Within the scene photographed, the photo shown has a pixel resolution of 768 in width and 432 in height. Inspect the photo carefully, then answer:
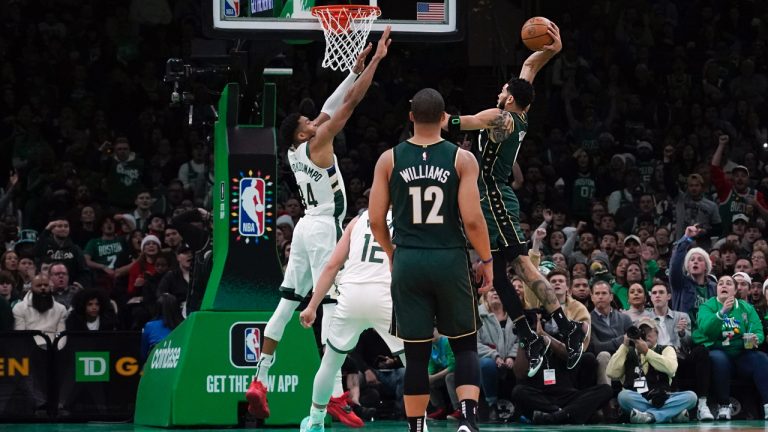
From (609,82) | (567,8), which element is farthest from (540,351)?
(567,8)

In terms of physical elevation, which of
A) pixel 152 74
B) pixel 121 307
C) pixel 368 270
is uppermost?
pixel 152 74

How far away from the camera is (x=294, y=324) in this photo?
1505cm

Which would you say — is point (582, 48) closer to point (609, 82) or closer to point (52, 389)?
point (609, 82)

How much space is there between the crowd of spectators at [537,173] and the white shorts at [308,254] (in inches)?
67.3

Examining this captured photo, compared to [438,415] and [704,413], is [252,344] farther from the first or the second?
[704,413]

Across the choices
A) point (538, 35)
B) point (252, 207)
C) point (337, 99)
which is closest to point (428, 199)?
point (538, 35)

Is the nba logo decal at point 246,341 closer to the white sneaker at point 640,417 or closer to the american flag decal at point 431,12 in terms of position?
the american flag decal at point 431,12

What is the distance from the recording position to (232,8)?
46.3ft

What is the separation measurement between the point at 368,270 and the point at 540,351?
174 centimetres

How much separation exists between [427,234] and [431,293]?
429 millimetres

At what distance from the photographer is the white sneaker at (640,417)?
656 inches

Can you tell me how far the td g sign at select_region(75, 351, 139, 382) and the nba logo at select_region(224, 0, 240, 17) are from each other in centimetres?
493

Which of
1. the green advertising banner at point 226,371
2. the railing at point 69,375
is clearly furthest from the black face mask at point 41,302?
the green advertising banner at point 226,371

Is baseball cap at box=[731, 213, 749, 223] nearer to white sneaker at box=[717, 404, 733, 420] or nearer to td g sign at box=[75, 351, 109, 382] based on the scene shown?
white sneaker at box=[717, 404, 733, 420]
